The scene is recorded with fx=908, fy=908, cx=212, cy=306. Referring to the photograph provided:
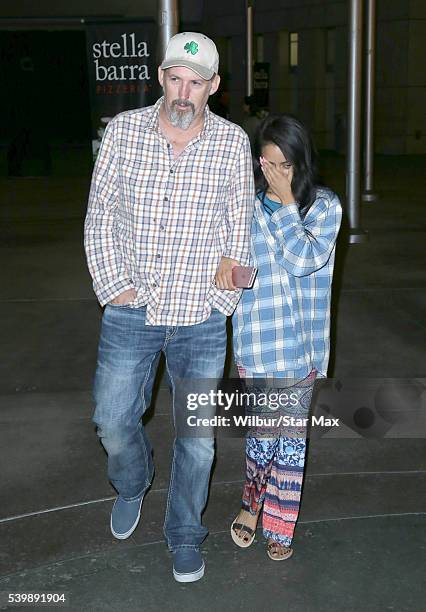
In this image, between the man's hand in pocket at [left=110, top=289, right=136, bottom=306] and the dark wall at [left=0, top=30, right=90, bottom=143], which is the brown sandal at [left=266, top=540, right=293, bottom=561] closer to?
the man's hand in pocket at [left=110, top=289, right=136, bottom=306]

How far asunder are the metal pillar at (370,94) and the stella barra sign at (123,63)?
564 centimetres

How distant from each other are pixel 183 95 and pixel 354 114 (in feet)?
26.8

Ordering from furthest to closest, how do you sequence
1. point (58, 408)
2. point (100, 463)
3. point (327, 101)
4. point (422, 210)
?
point (327, 101) → point (422, 210) → point (58, 408) → point (100, 463)

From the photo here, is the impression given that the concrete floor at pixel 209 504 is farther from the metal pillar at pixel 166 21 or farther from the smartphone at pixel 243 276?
the metal pillar at pixel 166 21

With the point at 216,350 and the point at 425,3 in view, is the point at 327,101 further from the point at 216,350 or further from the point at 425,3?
the point at 216,350

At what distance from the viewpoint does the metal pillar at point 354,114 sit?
10648mm

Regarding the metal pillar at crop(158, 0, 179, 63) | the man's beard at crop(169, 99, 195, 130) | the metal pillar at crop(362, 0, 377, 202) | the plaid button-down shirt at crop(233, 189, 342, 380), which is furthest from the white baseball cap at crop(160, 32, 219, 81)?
the metal pillar at crop(362, 0, 377, 202)

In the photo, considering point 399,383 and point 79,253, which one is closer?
point 399,383

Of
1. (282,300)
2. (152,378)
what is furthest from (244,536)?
(282,300)

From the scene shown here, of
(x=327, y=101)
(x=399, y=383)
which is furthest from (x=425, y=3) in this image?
(x=399, y=383)

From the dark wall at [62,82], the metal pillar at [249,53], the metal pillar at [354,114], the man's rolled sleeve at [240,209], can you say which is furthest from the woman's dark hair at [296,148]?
the dark wall at [62,82]

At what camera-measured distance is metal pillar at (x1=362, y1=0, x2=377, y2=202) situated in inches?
537

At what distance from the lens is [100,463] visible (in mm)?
4570

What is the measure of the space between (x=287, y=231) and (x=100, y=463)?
193 cm
